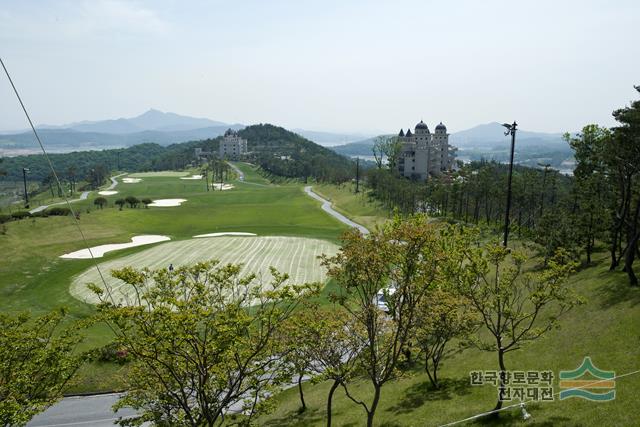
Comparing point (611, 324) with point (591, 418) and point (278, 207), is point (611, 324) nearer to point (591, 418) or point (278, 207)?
point (591, 418)

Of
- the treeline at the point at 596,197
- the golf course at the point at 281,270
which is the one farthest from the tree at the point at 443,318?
the treeline at the point at 596,197

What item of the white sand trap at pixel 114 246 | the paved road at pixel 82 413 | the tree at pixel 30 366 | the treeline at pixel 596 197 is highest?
the treeline at pixel 596 197

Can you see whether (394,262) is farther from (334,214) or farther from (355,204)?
(355,204)

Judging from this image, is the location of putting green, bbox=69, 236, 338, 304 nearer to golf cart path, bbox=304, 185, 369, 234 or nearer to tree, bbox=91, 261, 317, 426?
golf cart path, bbox=304, 185, 369, 234

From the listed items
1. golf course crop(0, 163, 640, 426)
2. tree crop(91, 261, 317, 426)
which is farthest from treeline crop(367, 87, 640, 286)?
tree crop(91, 261, 317, 426)

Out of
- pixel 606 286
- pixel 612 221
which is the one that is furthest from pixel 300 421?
pixel 612 221

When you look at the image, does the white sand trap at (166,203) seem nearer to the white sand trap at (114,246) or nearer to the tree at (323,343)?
the white sand trap at (114,246)

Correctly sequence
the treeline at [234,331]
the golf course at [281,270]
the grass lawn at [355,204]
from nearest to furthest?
the treeline at [234,331]
the golf course at [281,270]
the grass lawn at [355,204]
